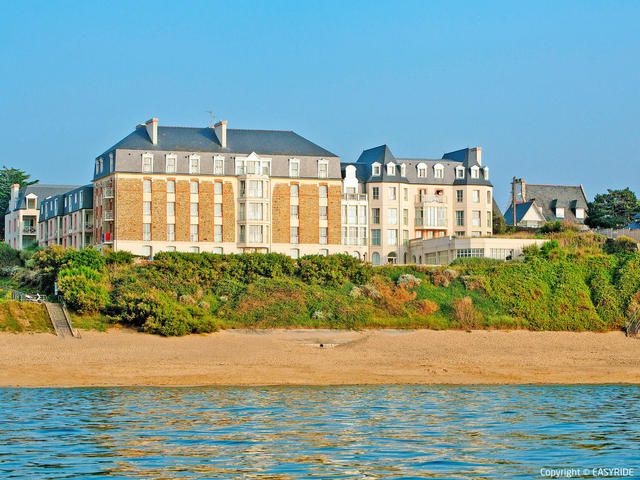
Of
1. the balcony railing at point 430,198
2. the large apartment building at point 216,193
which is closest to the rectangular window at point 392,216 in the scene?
the balcony railing at point 430,198

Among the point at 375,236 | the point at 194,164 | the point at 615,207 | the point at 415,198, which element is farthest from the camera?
the point at 615,207

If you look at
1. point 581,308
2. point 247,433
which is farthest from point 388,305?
point 247,433

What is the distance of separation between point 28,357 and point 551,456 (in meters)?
25.3

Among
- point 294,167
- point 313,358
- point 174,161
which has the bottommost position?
point 313,358

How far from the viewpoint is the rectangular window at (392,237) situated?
Result: 285 ft

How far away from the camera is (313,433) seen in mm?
22609

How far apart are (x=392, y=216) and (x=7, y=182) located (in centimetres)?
6408

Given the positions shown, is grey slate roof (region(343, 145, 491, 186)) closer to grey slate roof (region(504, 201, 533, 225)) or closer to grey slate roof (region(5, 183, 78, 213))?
grey slate roof (region(504, 201, 533, 225))

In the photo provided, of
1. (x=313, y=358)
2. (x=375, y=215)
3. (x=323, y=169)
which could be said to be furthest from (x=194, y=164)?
(x=313, y=358)

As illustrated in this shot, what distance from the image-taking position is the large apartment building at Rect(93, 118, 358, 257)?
75.5 metres

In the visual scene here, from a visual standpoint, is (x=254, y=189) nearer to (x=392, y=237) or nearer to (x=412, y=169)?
(x=392, y=237)

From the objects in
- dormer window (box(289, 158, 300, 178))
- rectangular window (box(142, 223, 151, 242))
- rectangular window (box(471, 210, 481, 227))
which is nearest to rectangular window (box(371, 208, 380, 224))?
rectangular window (box(471, 210, 481, 227))

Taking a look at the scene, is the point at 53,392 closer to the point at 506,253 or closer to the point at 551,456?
the point at 551,456

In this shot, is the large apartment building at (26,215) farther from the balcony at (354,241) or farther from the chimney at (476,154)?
the chimney at (476,154)
